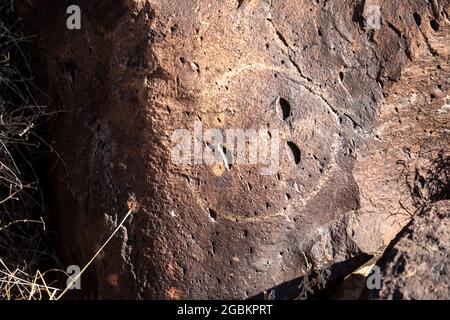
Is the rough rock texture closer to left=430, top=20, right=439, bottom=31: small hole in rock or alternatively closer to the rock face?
the rock face

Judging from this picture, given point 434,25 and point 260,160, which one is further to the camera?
point 434,25

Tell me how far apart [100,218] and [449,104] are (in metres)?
1.41

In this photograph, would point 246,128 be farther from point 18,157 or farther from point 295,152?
point 18,157

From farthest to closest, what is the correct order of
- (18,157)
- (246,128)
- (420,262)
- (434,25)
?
(18,157) → (434,25) → (246,128) → (420,262)

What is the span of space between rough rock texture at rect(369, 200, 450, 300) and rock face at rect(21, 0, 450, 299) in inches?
16.5

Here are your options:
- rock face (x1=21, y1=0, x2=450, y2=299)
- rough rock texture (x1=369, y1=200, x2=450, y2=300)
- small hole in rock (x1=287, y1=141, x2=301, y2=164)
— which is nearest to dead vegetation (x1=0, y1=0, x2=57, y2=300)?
rock face (x1=21, y1=0, x2=450, y2=299)

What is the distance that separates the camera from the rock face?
2.95 metres

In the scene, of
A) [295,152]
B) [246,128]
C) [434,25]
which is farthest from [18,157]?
[434,25]

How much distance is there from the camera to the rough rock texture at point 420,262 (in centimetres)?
249

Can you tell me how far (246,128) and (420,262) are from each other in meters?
0.78

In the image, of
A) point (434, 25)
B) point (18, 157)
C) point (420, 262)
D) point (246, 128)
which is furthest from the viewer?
point (18, 157)

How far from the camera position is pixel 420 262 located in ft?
8.36
